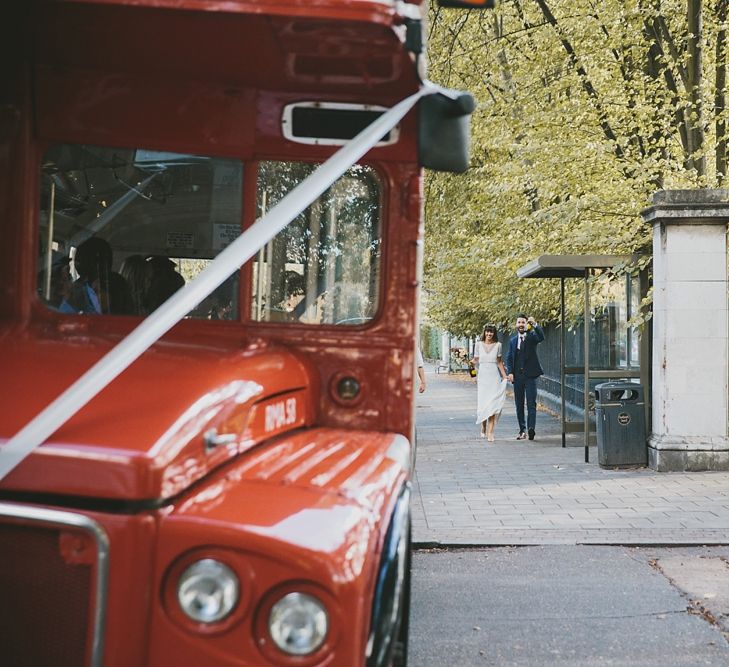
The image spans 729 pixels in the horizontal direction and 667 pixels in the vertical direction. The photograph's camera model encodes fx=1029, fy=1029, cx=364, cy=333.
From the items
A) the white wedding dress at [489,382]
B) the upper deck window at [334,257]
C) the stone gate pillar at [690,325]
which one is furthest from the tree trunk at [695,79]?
the upper deck window at [334,257]

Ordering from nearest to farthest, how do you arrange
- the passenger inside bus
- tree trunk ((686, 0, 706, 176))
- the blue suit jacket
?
the passenger inside bus → tree trunk ((686, 0, 706, 176)) → the blue suit jacket

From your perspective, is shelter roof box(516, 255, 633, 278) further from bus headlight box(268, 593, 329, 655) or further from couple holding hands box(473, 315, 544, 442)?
bus headlight box(268, 593, 329, 655)

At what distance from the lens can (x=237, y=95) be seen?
12.8 feet

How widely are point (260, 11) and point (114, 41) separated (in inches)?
26.0

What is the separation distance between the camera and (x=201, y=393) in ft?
9.32

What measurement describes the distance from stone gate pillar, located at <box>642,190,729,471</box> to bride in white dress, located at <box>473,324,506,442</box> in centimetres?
394

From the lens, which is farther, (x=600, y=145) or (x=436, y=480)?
(x=600, y=145)

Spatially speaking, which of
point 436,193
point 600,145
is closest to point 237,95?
point 600,145

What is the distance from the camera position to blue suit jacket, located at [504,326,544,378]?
1596 cm

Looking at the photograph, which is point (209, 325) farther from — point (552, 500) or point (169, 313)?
point (552, 500)

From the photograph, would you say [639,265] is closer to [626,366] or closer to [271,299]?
[626,366]

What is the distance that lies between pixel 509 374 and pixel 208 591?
14.2 m

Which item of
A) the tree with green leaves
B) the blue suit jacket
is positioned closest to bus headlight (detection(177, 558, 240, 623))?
the tree with green leaves

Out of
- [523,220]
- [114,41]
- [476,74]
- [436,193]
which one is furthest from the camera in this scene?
[436,193]
